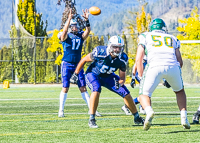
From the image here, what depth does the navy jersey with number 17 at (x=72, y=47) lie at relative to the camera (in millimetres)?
8992

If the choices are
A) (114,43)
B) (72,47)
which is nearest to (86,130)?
(114,43)

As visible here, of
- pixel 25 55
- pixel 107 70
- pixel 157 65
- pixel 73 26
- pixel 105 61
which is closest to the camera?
pixel 157 65

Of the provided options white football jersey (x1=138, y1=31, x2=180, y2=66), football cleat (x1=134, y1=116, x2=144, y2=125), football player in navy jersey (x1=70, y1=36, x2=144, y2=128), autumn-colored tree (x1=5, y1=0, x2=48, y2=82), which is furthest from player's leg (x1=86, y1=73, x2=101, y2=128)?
autumn-colored tree (x1=5, y1=0, x2=48, y2=82)

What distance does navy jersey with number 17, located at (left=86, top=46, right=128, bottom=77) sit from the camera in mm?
7039

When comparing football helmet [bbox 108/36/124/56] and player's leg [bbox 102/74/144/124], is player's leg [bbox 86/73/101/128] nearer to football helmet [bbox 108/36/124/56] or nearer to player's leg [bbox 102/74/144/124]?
player's leg [bbox 102/74/144/124]

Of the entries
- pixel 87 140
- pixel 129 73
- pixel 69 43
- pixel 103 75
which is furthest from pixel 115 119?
pixel 129 73

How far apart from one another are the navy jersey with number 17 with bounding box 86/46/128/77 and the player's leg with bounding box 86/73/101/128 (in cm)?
13

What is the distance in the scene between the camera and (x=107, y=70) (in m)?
7.22

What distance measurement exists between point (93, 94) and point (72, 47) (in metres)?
2.14

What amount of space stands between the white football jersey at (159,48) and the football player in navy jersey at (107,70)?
59cm

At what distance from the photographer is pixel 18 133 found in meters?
6.48

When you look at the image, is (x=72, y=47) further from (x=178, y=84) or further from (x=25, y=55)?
(x=25, y=55)

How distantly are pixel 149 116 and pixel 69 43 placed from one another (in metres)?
3.38

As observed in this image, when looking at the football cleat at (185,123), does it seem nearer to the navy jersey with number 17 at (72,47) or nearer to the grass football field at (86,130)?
the grass football field at (86,130)
